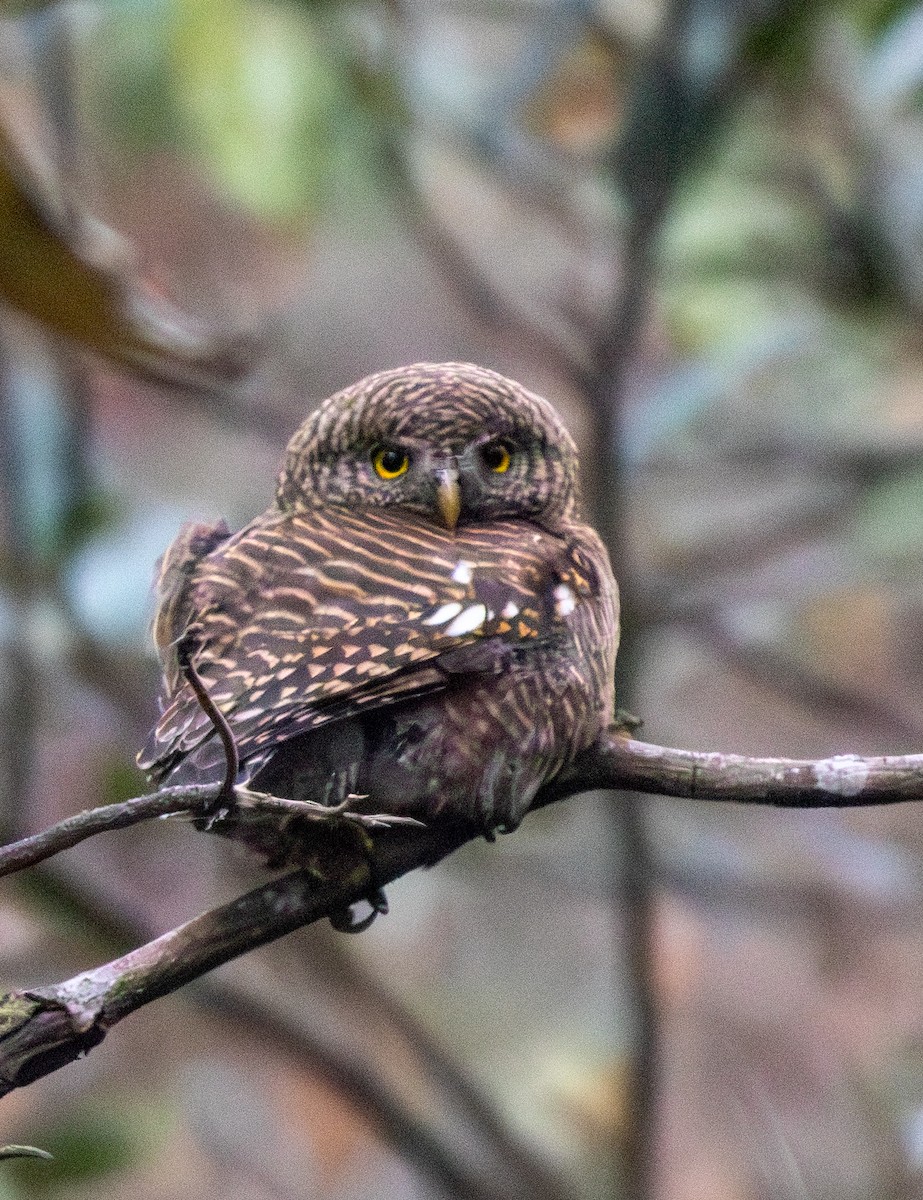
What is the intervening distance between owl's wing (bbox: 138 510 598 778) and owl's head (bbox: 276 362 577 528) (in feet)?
0.51

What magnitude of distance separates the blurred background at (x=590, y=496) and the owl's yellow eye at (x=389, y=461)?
10.3 inches

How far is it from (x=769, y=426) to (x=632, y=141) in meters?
1.54

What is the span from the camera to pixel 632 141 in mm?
3596

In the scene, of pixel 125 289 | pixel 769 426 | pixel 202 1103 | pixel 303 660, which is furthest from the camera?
pixel 202 1103

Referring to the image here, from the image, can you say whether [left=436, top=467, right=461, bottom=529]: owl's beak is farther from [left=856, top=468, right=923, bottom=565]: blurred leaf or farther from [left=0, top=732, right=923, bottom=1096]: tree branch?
[left=856, top=468, right=923, bottom=565]: blurred leaf

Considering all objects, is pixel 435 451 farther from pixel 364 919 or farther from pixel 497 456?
pixel 364 919

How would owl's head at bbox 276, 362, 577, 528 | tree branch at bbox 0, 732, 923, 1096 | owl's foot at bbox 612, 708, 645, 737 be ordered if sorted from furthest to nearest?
owl's head at bbox 276, 362, 577, 528, owl's foot at bbox 612, 708, 645, 737, tree branch at bbox 0, 732, 923, 1096

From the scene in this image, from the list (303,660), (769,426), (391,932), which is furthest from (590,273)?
(303,660)

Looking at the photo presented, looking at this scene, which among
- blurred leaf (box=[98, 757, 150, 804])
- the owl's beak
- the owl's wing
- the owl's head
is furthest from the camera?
blurred leaf (box=[98, 757, 150, 804])

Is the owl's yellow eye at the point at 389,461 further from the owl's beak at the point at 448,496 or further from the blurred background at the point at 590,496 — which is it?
the blurred background at the point at 590,496

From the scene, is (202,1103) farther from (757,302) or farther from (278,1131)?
(757,302)

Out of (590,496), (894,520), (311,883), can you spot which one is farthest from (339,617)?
(894,520)

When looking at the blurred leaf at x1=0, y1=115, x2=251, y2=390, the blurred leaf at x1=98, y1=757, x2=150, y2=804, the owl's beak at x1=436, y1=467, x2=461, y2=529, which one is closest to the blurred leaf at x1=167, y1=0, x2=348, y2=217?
the blurred leaf at x1=98, y1=757, x2=150, y2=804

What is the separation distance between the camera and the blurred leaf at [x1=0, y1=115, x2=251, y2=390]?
7.75 ft
